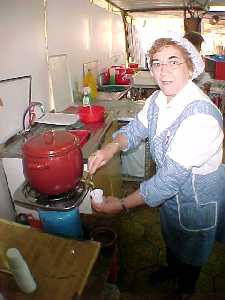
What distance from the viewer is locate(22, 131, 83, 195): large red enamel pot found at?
3.54 ft

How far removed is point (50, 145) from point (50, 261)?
0.44 meters

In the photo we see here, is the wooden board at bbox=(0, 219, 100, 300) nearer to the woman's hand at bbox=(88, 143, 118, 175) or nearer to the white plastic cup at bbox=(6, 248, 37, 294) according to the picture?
the white plastic cup at bbox=(6, 248, 37, 294)

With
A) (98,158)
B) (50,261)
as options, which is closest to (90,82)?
(98,158)

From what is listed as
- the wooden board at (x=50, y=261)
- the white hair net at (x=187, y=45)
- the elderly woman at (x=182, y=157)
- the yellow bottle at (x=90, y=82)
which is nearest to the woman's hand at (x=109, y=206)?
the elderly woman at (x=182, y=157)

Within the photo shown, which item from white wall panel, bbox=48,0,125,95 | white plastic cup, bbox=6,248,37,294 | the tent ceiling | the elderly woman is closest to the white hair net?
the elderly woman

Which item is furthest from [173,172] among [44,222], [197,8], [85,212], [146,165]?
[197,8]

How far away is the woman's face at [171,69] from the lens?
3.55 feet

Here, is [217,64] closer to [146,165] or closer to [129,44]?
[129,44]

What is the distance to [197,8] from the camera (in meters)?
4.17

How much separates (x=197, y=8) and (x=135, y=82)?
2.07 metres

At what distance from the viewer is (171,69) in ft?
3.57

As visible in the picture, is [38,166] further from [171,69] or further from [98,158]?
[171,69]

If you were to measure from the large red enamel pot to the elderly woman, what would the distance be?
0.15 meters

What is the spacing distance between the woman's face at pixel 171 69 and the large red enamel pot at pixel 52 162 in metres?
0.45
